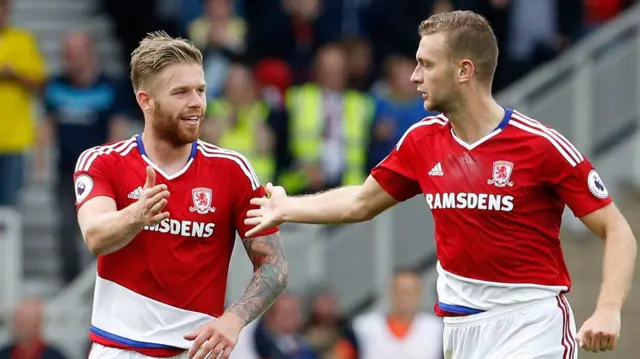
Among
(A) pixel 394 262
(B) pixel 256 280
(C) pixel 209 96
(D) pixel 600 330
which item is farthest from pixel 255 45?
(D) pixel 600 330

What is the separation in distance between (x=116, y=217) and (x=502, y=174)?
70.3 inches

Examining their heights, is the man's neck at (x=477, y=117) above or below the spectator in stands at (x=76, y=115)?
below

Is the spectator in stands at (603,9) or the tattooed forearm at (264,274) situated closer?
the tattooed forearm at (264,274)

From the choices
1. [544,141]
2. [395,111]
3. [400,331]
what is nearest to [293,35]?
[395,111]

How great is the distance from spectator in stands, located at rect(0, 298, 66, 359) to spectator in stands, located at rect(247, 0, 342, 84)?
3590 mm

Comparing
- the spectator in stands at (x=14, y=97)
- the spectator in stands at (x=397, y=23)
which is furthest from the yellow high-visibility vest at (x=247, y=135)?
the spectator in stands at (x=397, y=23)

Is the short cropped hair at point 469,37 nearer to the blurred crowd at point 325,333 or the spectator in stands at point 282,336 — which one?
the blurred crowd at point 325,333

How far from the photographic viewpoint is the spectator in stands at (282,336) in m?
12.6

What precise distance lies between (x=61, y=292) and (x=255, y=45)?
2.95 m

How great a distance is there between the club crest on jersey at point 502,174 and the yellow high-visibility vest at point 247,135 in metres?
6.29

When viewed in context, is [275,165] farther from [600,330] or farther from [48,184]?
[600,330]

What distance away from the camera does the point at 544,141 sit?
7.23 meters

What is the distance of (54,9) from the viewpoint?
666 inches

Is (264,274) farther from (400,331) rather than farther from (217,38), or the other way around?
(217,38)
